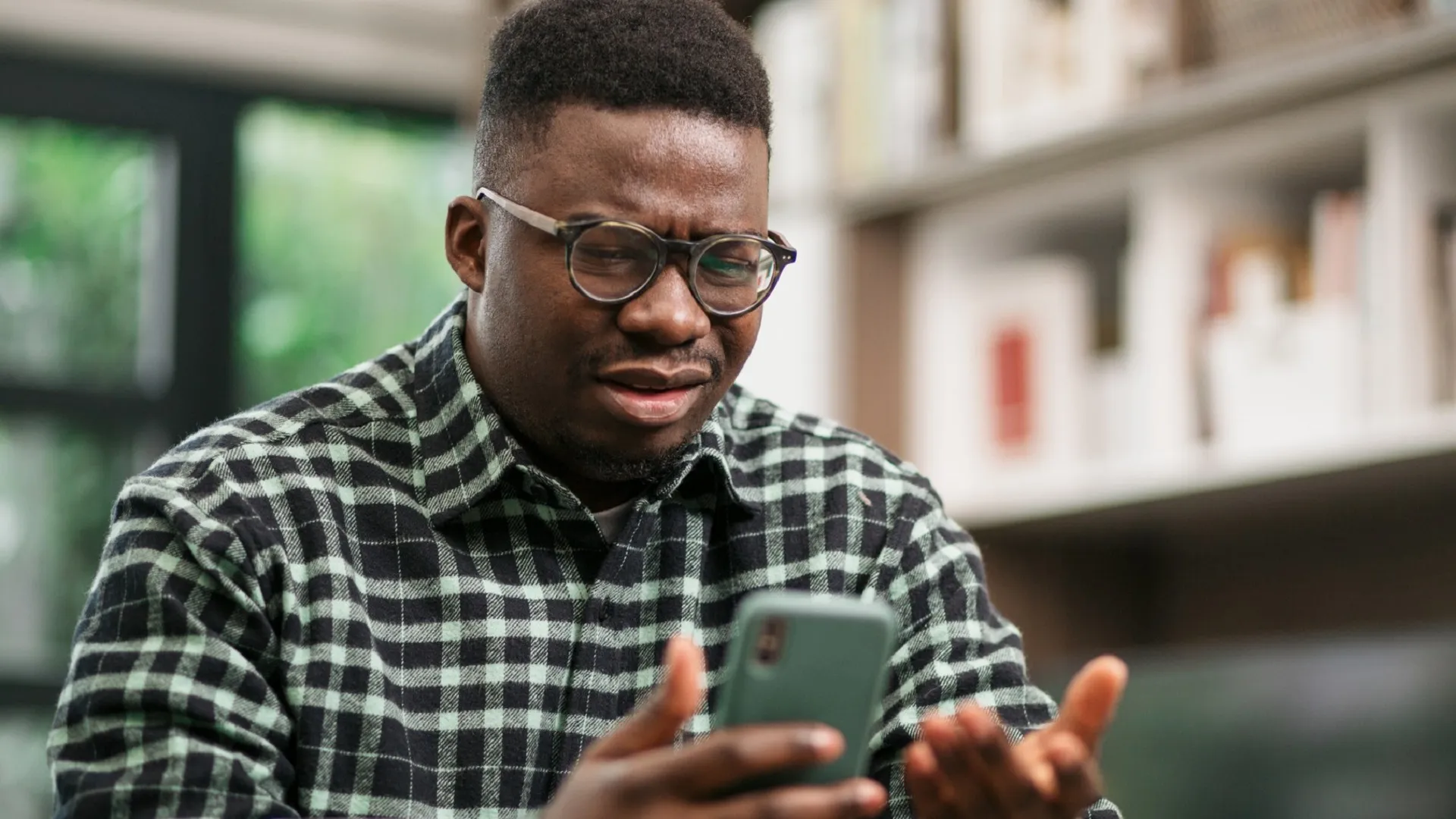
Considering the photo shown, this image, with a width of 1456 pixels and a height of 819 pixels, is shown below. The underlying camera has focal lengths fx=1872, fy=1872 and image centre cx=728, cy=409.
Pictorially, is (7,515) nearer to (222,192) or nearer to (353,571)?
(222,192)

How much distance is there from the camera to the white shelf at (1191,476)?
78.3 inches

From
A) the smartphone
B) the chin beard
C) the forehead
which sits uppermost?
the forehead

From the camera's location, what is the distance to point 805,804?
86 centimetres

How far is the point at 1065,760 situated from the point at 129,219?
10.2 ft

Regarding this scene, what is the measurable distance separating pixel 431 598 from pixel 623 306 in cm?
23

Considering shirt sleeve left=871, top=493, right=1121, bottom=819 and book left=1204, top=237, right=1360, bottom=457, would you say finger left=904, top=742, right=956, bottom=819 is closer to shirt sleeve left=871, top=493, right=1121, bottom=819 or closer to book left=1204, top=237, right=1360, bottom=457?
shirt sleeve left=871, top=493, right=1121, bottom=819

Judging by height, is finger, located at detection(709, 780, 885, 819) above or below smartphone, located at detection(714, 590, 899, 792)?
below

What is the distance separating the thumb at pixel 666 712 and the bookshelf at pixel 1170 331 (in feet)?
4.31

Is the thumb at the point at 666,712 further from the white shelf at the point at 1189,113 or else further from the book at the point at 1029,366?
the book at the point at 1029,366

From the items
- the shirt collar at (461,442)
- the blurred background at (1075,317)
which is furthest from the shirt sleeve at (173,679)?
the blurred background at (1075,317)

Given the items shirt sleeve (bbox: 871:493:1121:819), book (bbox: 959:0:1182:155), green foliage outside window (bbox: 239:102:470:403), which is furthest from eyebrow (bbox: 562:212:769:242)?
green foliage outside window (bbox: 239:102:470:403)

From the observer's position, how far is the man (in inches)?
43.9

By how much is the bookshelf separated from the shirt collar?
0.97 meters

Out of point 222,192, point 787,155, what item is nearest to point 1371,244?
point 787,155
